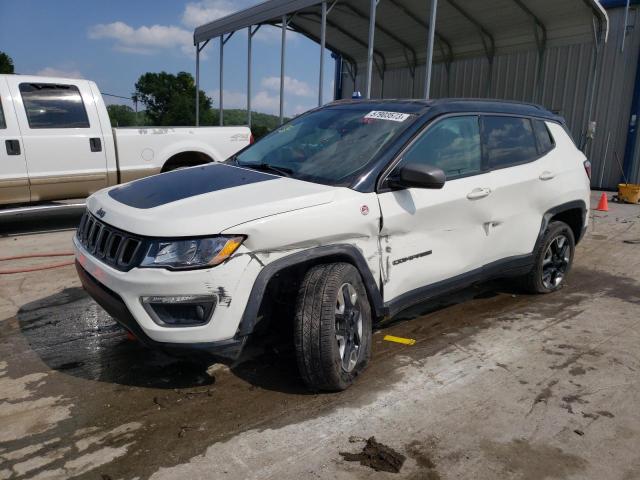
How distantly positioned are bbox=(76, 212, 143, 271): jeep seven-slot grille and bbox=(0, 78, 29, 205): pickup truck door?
426 centimetres

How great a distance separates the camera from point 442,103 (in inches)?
149

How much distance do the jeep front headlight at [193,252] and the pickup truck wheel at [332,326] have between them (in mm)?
533

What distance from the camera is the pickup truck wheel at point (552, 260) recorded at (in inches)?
185

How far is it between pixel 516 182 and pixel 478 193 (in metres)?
0.55

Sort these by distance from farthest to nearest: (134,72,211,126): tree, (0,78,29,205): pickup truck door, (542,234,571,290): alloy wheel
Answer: (134,72,211,126): tree < (0,78,29,205): pickup truck door < (542,234,571,290): alloy wheel

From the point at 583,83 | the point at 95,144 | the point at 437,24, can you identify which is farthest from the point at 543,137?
the point at 437,24

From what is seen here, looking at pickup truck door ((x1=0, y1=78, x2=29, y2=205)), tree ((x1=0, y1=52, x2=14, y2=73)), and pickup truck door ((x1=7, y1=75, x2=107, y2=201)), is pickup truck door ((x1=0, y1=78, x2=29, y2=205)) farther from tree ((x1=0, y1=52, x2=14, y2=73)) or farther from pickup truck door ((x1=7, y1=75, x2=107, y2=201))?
tree ((x1=0, y1=52, x2=14, y2=73))

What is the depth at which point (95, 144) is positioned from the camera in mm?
7230

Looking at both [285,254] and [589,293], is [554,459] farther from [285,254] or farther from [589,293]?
[589,293]

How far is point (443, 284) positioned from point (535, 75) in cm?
1405


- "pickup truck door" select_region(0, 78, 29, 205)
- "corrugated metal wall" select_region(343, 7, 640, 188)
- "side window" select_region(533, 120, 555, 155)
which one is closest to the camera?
"side window" select_region(533, 120, 555, 155)

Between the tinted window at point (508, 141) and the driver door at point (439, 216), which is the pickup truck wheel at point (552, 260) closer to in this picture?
the tinted window at point (508, 141)

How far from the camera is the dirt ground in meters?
2.47

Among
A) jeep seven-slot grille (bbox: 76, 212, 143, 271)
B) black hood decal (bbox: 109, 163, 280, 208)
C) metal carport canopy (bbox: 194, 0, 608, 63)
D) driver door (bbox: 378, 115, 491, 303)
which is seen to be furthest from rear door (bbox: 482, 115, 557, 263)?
metal carport canopy (bbox: 194, 0, 608, 63)
